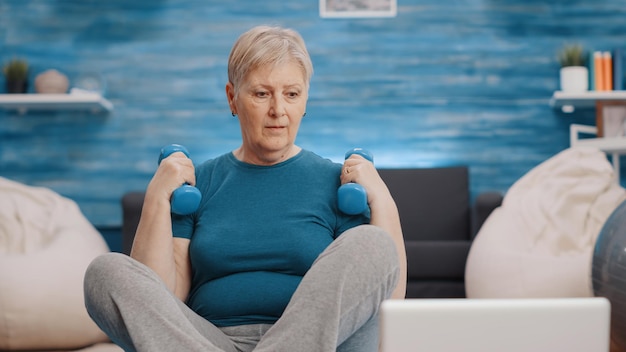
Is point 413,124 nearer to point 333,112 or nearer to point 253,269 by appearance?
point 333,112

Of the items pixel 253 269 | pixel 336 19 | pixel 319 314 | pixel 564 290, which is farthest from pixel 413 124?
pixel 319 314

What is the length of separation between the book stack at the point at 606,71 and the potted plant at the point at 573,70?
4 centimetres

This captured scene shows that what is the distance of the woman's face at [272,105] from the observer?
178 cm

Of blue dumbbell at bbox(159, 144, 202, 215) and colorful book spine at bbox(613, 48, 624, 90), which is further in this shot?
colorful book spine at bbox(613, 48, 624, 90)

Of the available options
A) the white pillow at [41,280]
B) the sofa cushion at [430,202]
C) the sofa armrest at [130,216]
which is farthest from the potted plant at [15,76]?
the sofa cushion at [430,202]

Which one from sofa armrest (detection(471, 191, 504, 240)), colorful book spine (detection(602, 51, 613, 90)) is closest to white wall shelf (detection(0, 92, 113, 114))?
sofa armrest (detection(471, 191, 504, 240))

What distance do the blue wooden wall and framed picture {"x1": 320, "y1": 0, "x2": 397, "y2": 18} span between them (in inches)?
1.4

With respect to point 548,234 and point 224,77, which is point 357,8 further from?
point 548,234

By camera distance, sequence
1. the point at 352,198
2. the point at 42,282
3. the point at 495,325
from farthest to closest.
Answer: the point at 42,282 → the point at 352,198 → the point at 495,325

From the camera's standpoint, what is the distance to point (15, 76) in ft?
12.9

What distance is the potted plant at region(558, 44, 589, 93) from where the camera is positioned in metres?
3.83

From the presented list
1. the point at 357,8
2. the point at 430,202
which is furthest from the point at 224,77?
the point at 430,202

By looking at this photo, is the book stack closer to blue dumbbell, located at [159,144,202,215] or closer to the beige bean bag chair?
the beige bean bag chair

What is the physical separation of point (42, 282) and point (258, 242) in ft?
4.90
